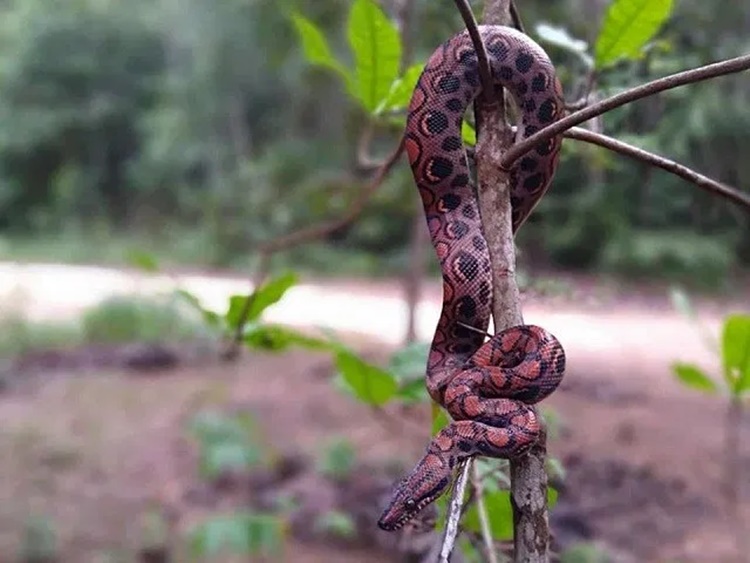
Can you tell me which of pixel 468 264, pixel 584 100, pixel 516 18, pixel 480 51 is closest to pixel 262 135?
pixel 584 100

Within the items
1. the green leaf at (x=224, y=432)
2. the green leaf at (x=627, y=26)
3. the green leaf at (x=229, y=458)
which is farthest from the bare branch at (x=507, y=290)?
the green leaf at (x=224, y=432)

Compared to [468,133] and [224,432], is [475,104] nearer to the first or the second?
[468,133]

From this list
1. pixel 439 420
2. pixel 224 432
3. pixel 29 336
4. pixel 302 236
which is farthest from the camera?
pixel 29 336

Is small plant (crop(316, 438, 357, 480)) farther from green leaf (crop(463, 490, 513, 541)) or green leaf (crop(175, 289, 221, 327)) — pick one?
green leaf (crop(463, 490, 513, 541))

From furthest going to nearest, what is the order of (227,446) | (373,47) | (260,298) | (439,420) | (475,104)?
1. (227,446)
2. (260,298)
3. (373,47)
4. (439,420)
5. (475,104)

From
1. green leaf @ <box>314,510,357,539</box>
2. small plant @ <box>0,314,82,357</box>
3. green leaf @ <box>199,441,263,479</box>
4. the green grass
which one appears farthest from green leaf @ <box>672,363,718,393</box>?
small plant @ <box>0,314,82,357</box>

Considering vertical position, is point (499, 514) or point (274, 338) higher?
point (274, 338)
